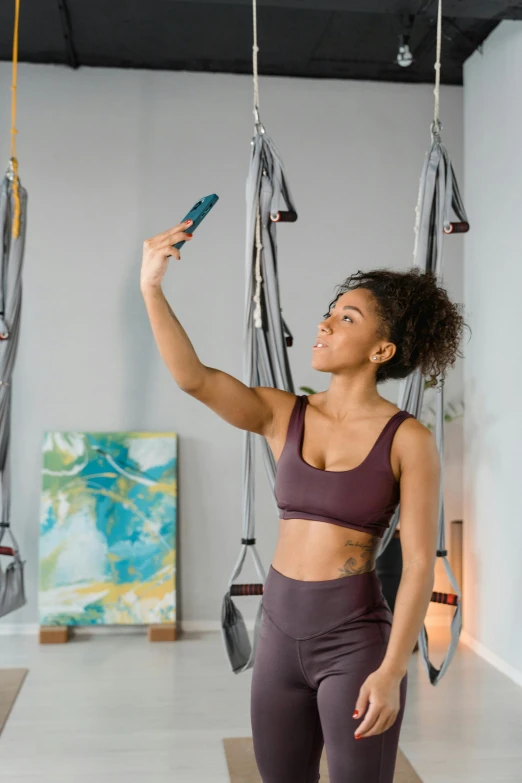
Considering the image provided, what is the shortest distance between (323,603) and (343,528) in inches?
5.9

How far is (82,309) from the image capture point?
15.7ft

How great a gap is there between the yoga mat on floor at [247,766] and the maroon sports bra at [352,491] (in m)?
1.58

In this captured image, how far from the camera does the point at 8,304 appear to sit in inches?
131

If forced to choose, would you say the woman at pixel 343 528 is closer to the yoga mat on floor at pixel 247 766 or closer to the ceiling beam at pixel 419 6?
the yoga mat on floor at pixel 247 766

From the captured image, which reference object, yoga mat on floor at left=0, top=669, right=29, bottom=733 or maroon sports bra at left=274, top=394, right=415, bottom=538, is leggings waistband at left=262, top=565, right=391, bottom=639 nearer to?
maroon sports bra at left=274, top=394, right=415, bottom=538

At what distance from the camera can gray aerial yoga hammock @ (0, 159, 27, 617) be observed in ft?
10.8

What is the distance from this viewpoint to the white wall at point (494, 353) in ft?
13.2

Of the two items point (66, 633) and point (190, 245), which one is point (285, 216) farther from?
point (66, 633)

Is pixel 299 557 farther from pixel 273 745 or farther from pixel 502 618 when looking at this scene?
pixel 502 618

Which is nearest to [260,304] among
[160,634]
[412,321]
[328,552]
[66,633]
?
[412,321]

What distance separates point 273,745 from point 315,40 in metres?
3.90

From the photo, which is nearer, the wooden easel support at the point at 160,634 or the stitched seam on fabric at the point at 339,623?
the stitched seam on fabric at the point at 339,623

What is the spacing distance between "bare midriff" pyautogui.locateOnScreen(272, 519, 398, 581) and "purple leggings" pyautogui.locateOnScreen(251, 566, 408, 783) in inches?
0.7

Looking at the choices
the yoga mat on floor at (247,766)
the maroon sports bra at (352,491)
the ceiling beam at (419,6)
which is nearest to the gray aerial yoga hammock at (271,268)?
the yoga mat on floor at (247,766)
